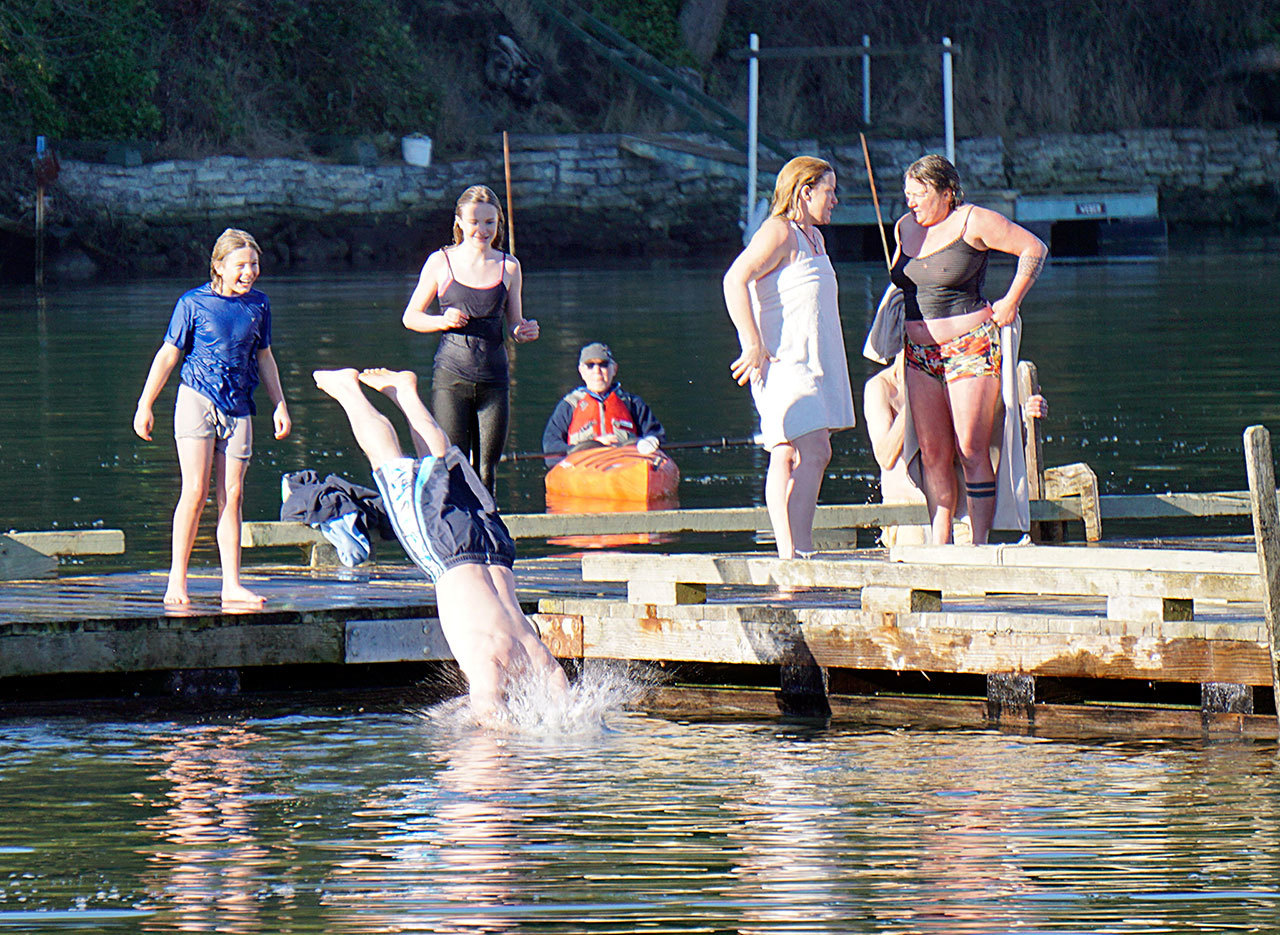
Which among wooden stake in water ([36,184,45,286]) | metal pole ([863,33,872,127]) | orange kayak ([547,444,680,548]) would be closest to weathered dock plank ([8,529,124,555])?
orange kayak ([547,444,680,548])

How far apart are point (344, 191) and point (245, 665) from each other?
97.3ft

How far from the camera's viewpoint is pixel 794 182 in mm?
8672

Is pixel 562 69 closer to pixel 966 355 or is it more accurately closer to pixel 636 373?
pixel 636 373

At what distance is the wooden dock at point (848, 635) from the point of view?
7.73 metres

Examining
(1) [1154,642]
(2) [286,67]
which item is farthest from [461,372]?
(2) [286,67]

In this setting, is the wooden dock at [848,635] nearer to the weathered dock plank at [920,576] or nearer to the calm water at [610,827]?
the weathered dock plank at [920,576]

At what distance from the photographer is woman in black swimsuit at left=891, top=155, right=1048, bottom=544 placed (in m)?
8.88

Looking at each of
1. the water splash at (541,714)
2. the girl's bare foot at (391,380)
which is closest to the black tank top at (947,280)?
the water splash at (541,714)

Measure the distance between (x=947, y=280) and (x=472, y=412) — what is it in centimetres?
204

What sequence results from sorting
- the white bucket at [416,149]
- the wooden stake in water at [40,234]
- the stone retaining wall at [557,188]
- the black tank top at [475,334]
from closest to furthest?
the black tank top at [475,334] < the wooden stake in water at [40,234] < the stone retaining wall at [557,188] < the white bucket at [416,149]

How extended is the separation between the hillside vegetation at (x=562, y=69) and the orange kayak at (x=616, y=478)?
75.5 ft

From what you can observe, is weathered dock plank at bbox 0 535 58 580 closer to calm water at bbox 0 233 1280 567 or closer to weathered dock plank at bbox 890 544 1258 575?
calm water at bbox 0 233 1280 567

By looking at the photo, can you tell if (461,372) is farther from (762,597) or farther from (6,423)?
(6,423)

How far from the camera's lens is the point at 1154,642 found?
25.1 ft
